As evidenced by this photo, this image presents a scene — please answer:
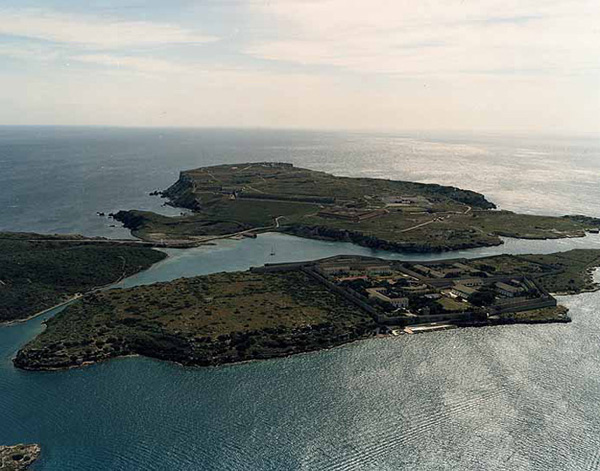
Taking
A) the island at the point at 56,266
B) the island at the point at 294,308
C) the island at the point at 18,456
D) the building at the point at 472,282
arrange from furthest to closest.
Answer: the building at the point at 472,282, the island at the point at 56,266, the island at the point at 294,308, the island at the point at 18,456

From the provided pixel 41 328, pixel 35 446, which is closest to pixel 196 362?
pixel 35 446

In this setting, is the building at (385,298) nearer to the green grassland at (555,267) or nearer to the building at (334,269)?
the building at (334,269)

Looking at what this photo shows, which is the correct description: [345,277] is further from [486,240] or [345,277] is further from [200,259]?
[486,240]

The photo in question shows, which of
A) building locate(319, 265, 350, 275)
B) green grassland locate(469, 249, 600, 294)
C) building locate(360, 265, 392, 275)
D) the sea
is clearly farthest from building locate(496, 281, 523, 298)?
building locate(319, 265, 350, 275)

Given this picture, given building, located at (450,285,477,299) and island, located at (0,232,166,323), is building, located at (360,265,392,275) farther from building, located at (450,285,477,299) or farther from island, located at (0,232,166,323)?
island, located at (0,232,166,323)

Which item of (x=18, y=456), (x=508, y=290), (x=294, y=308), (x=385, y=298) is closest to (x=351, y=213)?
(x=508, y=290)

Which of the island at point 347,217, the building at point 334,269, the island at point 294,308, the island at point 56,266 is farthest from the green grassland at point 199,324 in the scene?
the island at point 347,217

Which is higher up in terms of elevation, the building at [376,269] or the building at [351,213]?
the building at [351,213]
